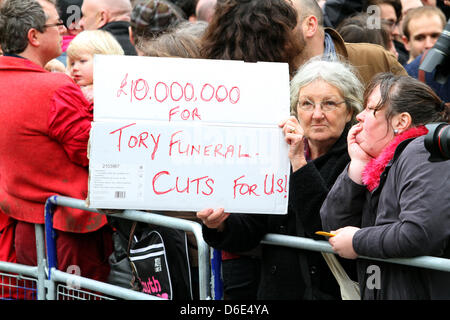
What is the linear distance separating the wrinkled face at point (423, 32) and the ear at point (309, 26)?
241cm

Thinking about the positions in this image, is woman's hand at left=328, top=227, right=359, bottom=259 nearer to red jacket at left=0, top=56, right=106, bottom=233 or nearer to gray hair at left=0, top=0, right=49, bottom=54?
red jacket at left=0, top=56, right=106, bottom=233

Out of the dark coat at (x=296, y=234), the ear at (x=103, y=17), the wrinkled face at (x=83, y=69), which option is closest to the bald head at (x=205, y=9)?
the ear at (x=103, y=17)

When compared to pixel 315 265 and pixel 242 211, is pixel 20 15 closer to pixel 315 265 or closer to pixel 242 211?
pixel 242 211

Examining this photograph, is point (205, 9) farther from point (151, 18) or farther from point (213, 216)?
point (213, 216)

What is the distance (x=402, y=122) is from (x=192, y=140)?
856mm

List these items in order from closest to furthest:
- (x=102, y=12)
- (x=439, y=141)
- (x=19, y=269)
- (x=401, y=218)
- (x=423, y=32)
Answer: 1. (x=439, y=141)
2. (x=401, y=218)
3. (x=19, y=269)
4. (x=102, y=12)
5. (x=423, y=32)

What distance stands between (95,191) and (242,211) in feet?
2.02

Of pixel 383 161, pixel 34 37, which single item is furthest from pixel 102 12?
pixel 383 161

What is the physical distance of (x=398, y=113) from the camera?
2.99 m

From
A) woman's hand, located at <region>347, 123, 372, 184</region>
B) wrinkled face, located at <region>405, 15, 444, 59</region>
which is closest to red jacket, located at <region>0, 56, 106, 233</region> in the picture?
woman's hand, located at <region>347, 123, 372, 184</region>

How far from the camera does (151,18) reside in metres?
5.54

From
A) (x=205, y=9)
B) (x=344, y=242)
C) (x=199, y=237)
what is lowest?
(x=199, y=237)

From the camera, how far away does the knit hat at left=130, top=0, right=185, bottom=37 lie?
5523mm

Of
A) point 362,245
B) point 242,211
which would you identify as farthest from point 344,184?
point 242,211
